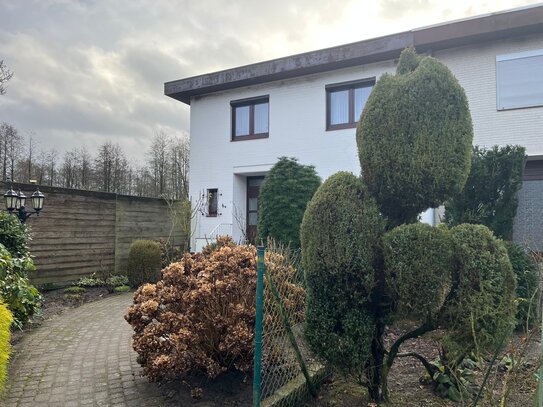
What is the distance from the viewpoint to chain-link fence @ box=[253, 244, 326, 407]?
304 centimetres

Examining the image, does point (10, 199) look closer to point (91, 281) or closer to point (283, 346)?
point (91, 281)

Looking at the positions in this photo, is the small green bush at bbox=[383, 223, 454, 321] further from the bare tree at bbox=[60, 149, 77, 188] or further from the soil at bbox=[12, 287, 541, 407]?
the bare tree at bbox=[60, 149, 77, 188]

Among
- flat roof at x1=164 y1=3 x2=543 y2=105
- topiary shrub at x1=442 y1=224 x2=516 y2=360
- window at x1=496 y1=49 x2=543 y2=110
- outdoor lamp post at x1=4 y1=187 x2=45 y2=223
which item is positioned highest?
flat roof at x1=164 y1=3 x2=543 y2=105

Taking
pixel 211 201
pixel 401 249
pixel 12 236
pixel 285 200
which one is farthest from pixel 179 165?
pixel 401 249

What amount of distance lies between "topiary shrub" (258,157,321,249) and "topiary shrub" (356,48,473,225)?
3.87 metres

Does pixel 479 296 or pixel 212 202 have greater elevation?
pixel 212 202

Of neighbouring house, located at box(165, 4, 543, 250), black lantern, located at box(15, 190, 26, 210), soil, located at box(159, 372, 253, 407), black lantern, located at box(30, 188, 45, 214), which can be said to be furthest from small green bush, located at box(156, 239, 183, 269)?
soil, located at box(159, 372, 253, 407)

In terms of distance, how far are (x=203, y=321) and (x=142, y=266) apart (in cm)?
569

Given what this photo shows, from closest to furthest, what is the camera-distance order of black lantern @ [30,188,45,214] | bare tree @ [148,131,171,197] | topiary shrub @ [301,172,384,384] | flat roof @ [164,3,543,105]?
topiary shrub @ [301,172,384,384] → black lantern @ [30,188,45,214] → flat roof @ [164,3,543,105] → bare tree @ [148,131,171,197]

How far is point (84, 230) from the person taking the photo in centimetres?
853

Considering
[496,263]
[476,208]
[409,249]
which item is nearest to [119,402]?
[409,249]

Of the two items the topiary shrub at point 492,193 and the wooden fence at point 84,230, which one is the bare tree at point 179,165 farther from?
the topiary shrub at point 492,193

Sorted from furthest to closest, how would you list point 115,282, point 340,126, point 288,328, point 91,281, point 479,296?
point 340,126
point 115,282
point 91,281
point 288,328
point 479,296

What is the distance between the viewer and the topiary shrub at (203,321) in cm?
311
